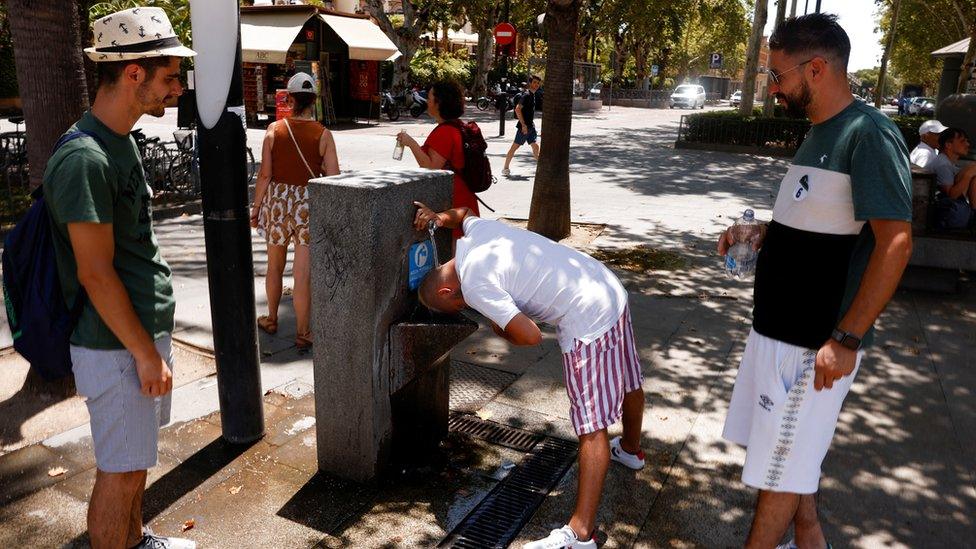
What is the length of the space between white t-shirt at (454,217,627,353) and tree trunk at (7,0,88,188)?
324cm

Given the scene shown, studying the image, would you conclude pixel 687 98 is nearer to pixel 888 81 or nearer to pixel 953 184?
pixel 953 184

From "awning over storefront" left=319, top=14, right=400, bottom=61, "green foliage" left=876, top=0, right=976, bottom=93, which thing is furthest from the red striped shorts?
"green foliage" left=876, top=0, right=976, bottom=93

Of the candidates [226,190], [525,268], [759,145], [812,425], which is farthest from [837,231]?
[759,145]

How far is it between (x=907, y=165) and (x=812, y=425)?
2.94ft

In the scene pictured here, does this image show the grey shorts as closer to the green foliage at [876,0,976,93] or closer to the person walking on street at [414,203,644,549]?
the person walking on street at [414,203,644,549]

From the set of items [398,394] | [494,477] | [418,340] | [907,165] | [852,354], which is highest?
[907,165]

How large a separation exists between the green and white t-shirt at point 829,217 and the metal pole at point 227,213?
7.89ft

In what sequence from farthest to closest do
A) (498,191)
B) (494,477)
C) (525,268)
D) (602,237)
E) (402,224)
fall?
1. (498,191)
2. (602,237)
3. (494,477)
4. (402,224)
5. (525,268)

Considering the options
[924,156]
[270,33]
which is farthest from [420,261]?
[270,33]

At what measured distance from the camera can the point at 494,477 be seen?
12.0 feet

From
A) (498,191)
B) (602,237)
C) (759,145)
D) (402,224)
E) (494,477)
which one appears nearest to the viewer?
(402,224)

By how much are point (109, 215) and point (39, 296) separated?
370 millimetres

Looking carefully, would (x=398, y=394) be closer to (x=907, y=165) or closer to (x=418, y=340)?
(x=418, y=340)

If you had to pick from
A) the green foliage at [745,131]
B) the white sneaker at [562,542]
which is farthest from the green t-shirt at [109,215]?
the green foliage at [745,131]
